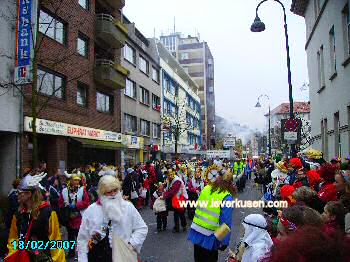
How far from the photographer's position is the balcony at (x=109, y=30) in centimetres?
2472

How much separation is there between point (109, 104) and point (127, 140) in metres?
3.59

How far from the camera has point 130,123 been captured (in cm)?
3272

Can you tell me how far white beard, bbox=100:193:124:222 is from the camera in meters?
3.99

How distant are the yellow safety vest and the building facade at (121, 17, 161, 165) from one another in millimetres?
24818

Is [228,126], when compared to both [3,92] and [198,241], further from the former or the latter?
[198,241]

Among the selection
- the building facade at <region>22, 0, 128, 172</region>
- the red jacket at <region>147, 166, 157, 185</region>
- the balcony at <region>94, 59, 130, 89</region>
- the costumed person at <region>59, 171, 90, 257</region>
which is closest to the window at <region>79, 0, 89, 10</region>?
the building facade at <region>22, 0, 128, 172</region>

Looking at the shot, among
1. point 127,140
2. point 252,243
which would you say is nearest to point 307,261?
point 252,243

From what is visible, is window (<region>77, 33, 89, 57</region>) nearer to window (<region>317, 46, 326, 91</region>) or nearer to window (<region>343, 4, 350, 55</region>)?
window (<region>317, 46, 326, 91</region>)

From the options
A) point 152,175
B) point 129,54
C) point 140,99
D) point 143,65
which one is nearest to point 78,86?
point 152,175

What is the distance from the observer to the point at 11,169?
16266mm

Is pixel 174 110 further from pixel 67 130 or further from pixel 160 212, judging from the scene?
pixel 160 212

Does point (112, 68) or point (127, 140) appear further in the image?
point (127, 140)

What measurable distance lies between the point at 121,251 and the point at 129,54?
1185 inches

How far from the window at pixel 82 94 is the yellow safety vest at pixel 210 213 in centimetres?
1865
